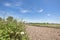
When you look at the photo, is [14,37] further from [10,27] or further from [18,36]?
[10,27]

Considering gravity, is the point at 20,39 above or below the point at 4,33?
below

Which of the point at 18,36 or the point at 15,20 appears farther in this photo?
the point at 15,20

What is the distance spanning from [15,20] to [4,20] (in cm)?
79

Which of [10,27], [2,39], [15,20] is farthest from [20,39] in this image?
[15,20]

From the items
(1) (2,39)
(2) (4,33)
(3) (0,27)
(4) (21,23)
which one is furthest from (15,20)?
(1) (2,39)

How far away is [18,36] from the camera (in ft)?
14.0

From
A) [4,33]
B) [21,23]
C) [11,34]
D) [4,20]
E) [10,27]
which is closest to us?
[4,33]

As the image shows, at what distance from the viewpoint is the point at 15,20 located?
570 centimetres

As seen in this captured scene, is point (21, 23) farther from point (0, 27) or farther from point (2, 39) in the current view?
point (2, 39)

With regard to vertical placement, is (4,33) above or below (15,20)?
below

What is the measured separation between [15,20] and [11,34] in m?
1.56

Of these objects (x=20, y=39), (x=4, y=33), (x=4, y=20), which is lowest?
(x=20, y=39)

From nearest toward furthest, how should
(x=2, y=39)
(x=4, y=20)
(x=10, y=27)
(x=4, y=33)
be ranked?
(x=2, y=39) < (x=4, y=33) < (x=10, y=27) < (x=4, y=20)

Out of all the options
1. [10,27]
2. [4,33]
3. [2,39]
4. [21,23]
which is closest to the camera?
[2,39]
